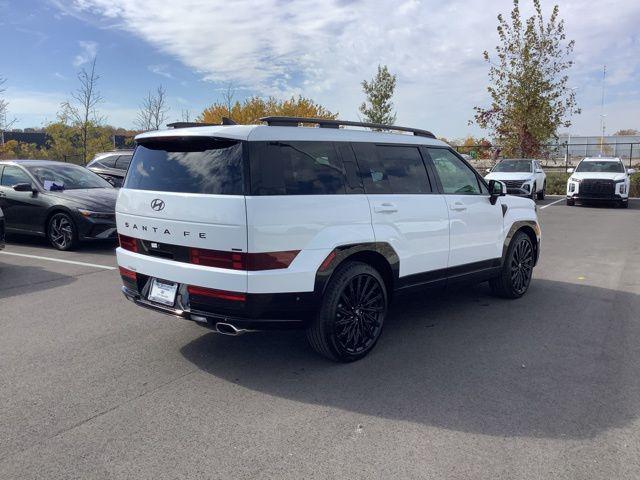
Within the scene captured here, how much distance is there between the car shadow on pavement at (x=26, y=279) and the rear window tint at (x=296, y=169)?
435 centimetres

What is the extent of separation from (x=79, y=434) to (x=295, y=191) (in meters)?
2.09

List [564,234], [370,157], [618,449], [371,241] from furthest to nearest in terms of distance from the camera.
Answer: [564,234] → [370,157] → [371,241] → [618,449]

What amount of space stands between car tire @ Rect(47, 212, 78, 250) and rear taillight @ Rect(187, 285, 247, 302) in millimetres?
6229

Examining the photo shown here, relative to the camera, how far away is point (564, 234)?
39.3 feet

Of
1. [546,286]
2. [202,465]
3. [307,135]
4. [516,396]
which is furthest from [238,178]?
[546,286]

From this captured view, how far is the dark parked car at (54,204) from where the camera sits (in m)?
9.16

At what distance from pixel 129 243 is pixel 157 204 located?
0.59m

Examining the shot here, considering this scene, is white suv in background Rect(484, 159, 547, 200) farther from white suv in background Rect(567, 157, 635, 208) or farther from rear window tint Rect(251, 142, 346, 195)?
rear window tint Rect(251, 142, 346, 195)

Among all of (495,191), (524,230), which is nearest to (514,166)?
(524,230)

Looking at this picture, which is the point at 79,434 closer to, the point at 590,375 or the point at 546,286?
the point at 590,375

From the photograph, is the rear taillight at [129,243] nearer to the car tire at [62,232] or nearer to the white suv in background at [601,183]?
the car tire at [62,232]

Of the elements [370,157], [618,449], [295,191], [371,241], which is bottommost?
[618,449]

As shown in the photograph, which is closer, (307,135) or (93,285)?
(307,135)

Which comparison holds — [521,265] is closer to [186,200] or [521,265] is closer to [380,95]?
[186,200]
